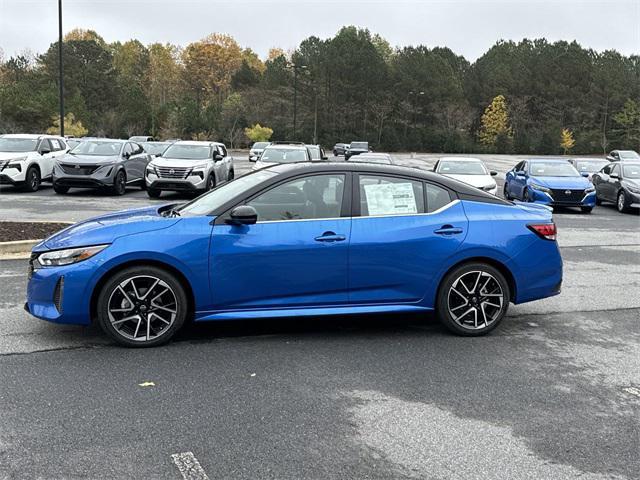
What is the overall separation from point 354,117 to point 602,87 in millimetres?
35901

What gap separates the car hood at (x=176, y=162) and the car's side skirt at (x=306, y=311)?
45.2 feet

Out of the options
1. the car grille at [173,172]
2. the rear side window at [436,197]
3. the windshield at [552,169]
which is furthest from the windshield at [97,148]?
the rear side window at [436,197]

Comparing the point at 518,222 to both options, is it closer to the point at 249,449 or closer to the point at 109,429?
the point at 249,449

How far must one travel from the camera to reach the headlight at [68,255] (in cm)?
530

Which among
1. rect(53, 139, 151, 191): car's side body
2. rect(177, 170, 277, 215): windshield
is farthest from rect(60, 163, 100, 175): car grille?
rect(177, 170, 277, 215): windshield

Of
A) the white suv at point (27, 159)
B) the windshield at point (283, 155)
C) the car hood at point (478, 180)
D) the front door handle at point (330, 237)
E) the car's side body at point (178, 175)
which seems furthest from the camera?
the windshield at point (283, 155)

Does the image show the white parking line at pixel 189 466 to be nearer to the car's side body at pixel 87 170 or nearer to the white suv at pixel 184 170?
the white suv at pixel 184 170

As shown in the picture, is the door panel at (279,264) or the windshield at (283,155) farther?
the windshield at (283,155)

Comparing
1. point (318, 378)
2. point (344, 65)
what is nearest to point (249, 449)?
point (318, 378)

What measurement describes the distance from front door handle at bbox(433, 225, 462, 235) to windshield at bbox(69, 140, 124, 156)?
635 inches

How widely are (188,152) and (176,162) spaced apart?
111 centimetres

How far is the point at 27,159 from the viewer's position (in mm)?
19500

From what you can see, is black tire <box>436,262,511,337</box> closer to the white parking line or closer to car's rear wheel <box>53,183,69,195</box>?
the white parking line

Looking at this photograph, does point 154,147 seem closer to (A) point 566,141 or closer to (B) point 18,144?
(B) point 18,144
